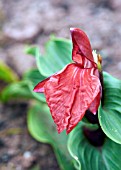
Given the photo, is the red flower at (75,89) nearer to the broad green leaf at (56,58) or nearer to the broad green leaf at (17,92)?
the broad green leaf at (56,58)

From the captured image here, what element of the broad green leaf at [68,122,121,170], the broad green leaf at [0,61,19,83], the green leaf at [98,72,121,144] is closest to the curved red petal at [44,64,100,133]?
the green leaf at [98,72,121,144]

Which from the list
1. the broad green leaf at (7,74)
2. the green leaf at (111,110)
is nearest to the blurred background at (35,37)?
the broad green leaf at (7,74)

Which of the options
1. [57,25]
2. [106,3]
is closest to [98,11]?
[106,3]

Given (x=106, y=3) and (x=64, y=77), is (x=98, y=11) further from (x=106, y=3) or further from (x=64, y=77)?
(x=64, y=77)

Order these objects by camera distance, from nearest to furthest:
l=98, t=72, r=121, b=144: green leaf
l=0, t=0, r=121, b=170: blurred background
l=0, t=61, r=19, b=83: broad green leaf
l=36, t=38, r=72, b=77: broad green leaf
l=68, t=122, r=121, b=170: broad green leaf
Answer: l=98, t=72, r=121, b=144: green leaf
l=68, t=122, r=121, b=170: broad green leaf
l=36, t=38, r=72, b=77: broad green leaf
l=0, t=0, r=121, b=170: blurred background
l=0, t=61, r=19, b=83: broad green leaf

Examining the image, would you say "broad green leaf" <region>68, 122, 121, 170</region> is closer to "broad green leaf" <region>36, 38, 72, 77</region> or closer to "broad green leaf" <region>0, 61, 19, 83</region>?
"broad green leaf" <region>36, 38, 72, 77</region>

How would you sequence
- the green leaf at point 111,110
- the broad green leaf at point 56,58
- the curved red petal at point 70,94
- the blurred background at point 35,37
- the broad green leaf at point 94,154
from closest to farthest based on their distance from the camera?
the curved red petal at point 70,94, the green leaf at point 111,110, the broad green leaf at point 94,154, the broad green leaf at point 56,58, the blurred background at point 35,37
